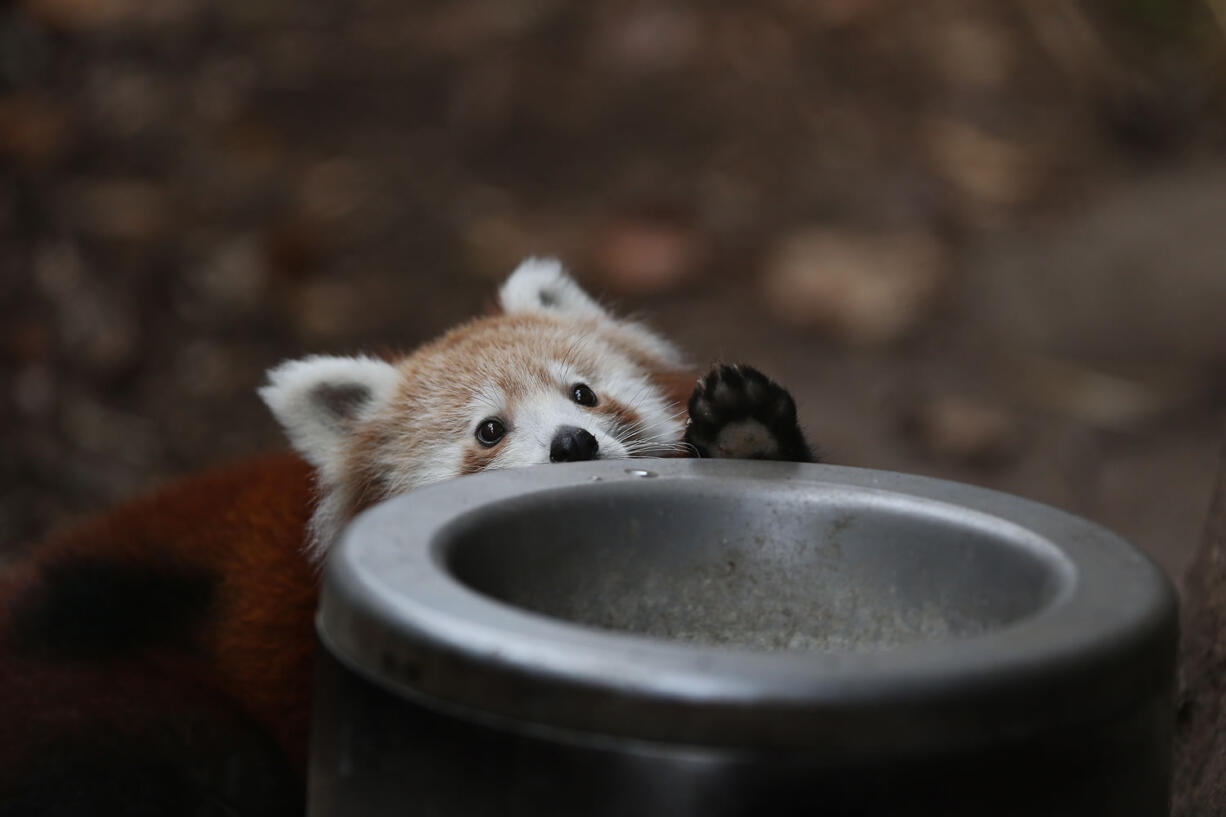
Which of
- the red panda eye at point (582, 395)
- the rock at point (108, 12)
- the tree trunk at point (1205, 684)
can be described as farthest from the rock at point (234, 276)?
the tree trunk at point (1205, 684)

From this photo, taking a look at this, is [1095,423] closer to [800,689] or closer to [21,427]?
[21,427]

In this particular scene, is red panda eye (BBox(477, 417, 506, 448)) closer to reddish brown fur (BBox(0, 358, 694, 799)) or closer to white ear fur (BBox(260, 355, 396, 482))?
reddish brown fur (BBox(0, 358, 694, 799))

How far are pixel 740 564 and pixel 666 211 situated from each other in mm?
4176

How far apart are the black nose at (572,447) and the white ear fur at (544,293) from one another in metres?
0.59

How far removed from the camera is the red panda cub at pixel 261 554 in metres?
1.96

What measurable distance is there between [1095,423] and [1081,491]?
16.5 inches

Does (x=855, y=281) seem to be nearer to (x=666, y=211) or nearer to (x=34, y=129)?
(x=666, y=211)

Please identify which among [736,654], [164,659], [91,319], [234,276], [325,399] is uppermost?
[736,654]

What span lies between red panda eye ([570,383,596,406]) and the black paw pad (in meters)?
0.53

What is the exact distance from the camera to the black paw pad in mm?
1814

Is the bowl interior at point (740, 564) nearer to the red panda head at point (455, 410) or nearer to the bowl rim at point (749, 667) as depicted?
the bowl rim at point (749, 667)

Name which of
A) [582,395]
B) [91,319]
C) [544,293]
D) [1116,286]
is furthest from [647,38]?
[582,395]

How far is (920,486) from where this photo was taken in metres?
1.46

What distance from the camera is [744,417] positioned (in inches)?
71.5
